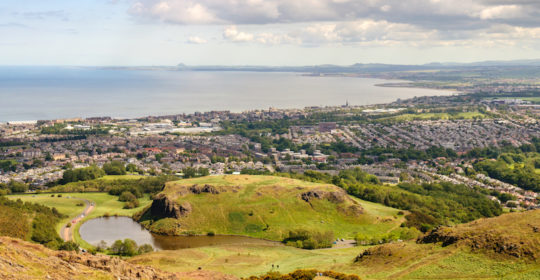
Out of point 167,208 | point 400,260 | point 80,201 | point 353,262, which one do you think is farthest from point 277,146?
point 400,260

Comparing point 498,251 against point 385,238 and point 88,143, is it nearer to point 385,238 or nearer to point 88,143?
point 385,238

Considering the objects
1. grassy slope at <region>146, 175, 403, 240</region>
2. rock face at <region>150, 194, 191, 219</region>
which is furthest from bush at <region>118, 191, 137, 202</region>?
rock face at <region>150, 194, 191, 219</region>

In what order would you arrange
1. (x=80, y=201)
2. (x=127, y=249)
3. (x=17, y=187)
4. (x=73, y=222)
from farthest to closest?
(x=17, y=187)
(x=80, y=201)
(x=73, y=222)
(x=127, y=249)

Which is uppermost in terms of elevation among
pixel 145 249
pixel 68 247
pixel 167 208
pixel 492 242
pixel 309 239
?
pixel 492 242

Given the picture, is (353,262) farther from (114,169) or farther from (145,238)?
(114,169)

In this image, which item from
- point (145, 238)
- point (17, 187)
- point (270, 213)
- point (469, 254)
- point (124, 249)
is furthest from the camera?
point (17, 187)

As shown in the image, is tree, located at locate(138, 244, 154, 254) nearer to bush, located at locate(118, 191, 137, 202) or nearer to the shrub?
the shrub
